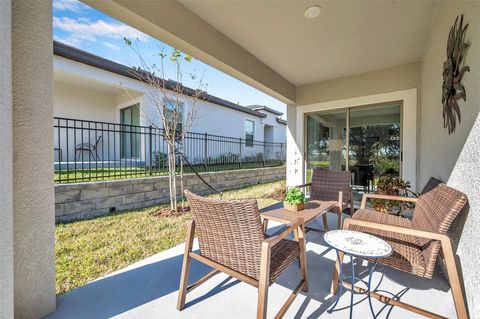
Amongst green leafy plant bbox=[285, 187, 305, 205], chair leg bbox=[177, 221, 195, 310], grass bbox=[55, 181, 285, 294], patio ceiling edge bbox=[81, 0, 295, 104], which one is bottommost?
grass bbox=[55, 181, 285, 294]

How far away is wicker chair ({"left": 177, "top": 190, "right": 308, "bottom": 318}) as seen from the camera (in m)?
1.38

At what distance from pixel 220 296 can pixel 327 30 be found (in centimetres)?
354

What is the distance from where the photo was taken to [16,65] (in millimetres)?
1420

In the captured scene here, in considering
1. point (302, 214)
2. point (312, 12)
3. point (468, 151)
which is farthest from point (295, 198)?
point (312, 12)

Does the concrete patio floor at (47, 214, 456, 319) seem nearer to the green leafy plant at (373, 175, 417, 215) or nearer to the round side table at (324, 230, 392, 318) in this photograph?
the round side table at (324, 230, 392, 318)

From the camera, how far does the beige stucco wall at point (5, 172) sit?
1.11m

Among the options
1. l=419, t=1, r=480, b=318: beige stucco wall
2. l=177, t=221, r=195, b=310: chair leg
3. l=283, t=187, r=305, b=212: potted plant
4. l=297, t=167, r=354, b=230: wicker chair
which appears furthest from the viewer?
l=297, t=167, r=354, b=230: wicker chair

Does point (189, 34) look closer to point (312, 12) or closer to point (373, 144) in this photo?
point (312, 12)

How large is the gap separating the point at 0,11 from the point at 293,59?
3830 millimetres

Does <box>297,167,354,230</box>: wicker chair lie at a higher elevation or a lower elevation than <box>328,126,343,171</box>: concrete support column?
lower

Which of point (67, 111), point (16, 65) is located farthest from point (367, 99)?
point (67, 111)

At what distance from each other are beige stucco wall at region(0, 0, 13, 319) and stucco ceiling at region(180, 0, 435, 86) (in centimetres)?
190

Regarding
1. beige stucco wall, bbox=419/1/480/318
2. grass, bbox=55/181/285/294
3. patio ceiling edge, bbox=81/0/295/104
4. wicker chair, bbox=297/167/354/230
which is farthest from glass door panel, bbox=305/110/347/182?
grass, bbox=55/181/285/294

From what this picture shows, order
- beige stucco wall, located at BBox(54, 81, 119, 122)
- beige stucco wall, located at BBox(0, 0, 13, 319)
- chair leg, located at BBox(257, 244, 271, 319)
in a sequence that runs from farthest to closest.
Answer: beige stucco wall, located at BBox(54, 81, 119, 122) < chair leg, located at BBox(257, 244, 271, 319) < beige stucco wall, located at BBox(0, 0, 13, 319)
